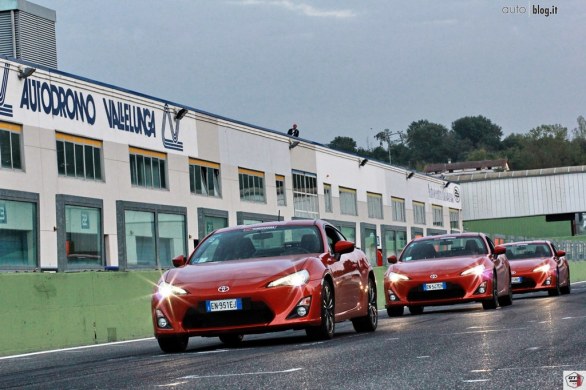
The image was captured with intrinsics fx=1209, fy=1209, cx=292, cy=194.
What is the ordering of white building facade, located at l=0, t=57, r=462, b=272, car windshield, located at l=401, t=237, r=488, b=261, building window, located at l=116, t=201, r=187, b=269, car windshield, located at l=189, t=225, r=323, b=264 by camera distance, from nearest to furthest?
car windshield, located at l=189, t=225, r=323, b=264
car windshield, located at l=401, t=237, r=488, b=261
white building facade, located at l=0, t=57, r=462, b=272
building window, located at l=116, t=201, r=187, b=269

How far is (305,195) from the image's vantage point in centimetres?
6284

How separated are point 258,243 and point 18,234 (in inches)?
1011

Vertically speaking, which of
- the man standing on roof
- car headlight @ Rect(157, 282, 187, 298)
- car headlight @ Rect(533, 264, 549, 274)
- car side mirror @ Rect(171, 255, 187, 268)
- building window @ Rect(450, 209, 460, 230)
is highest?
the man standing on roof

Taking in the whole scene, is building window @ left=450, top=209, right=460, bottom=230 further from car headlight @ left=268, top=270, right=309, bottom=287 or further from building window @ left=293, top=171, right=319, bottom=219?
car headlight @ left=268, top=270, right=309, bottom=287

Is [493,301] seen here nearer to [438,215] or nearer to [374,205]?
[374,205]

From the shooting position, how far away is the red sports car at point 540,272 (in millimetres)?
28797

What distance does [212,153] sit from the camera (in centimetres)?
5256

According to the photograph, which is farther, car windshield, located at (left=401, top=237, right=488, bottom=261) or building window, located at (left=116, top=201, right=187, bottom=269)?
building window, located at (left=116, top=201, right=187, bottom=269)

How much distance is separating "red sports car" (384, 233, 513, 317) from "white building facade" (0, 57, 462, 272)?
7.77 m

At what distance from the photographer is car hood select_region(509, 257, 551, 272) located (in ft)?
95.2

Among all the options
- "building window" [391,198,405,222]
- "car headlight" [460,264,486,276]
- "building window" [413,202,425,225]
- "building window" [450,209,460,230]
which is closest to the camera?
"car headlight" [460,264,486,276]

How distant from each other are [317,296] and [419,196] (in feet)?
231

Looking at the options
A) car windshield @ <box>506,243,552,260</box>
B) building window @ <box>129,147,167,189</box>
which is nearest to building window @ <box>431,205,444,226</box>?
building window @ <box>129,147,167,189</box>

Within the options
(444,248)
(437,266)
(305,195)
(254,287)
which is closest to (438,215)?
(305,195)
